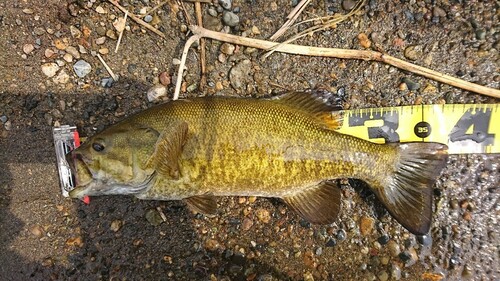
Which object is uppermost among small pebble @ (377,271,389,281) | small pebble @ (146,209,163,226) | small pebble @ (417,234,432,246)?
small pebble @ (146,209,163,226)

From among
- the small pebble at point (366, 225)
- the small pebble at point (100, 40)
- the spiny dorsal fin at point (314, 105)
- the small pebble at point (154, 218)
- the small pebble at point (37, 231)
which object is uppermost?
the small pebble at point (100, 40)

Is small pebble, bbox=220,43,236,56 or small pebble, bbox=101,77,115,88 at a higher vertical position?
small pebble, bbox=220,43,236,56

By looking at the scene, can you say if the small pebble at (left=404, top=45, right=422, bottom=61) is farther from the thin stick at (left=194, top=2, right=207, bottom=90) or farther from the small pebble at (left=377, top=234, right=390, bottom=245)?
the thin stick at (left=194, top=2, right=207, bottom=90)

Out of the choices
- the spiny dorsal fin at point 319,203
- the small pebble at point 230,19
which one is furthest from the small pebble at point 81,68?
the spiny dorsal fin at point 319,203

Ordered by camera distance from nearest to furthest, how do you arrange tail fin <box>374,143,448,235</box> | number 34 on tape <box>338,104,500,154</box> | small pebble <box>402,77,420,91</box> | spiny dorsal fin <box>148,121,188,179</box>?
spiny dorsal fin <box>148,121,188,179</box> → tail fin <box>374,143,448,235</box> → number 34 on tape <box>338,104,500,154</box> → small pebble <box>402,77,420,91</box>

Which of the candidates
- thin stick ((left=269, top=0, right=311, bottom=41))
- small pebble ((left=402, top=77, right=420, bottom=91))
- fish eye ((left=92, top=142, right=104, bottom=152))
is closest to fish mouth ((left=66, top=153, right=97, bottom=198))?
fish eye ((left=92, top=142, right=104, bottom=152))

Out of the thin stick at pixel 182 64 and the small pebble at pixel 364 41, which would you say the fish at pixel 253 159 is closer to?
the thin stick at pixel 182 64
